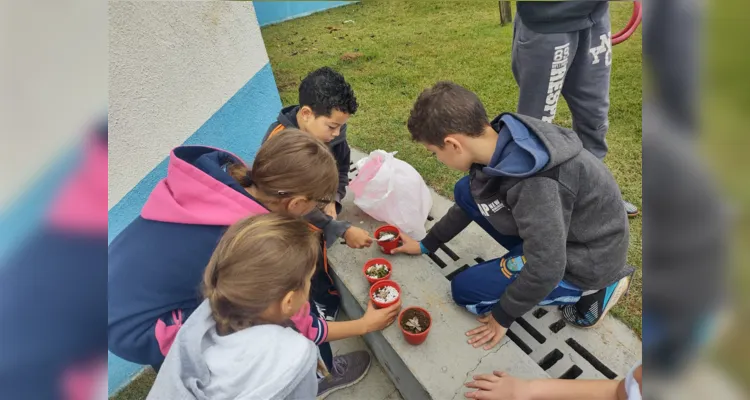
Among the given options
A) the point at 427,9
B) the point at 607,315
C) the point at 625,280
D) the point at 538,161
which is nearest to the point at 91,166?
the point at 538,161

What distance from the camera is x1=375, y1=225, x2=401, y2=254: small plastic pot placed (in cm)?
250

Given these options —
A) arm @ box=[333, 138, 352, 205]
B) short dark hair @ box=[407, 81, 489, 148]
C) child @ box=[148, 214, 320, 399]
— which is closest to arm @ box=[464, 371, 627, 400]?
child @ box=[148, 214, 320, 399]

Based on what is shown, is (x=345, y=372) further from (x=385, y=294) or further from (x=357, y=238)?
(x=357, y=238)

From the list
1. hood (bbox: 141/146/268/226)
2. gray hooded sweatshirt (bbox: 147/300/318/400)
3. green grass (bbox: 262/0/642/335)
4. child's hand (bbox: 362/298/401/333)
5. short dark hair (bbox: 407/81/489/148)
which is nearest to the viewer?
gray hooded sweatshirt (bbox: 147/300/318/400)

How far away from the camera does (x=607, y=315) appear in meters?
2.44

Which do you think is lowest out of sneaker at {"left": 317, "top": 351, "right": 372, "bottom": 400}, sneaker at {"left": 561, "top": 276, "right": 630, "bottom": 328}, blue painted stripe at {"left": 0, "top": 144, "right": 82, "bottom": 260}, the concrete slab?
the concrete slab

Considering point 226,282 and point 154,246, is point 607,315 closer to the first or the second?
point 226,282

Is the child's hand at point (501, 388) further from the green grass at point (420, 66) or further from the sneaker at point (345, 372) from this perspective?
the green grass at point (420, 66)

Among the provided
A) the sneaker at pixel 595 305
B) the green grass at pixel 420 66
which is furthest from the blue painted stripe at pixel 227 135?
the sneaker at pixel 595 305

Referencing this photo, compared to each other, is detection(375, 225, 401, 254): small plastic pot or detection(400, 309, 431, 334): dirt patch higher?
detection(375, 225, 401, 254): small plastic pot

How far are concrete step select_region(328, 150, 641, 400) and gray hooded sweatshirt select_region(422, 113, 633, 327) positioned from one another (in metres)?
0.21

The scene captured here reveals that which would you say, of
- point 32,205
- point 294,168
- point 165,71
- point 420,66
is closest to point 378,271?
point 294,168

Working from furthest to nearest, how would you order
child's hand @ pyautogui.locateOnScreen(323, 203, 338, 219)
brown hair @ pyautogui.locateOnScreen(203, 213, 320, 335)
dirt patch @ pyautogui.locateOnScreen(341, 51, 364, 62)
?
dirt patch @ pyautogui.locateOnScreen(341, 51, 364, 62)
child's hand @ pyautogui.locateOnScreen(323, 203, 338, 219)
brown hair @ pyautogui.locateOnScreen(203, 213, 320, 335)

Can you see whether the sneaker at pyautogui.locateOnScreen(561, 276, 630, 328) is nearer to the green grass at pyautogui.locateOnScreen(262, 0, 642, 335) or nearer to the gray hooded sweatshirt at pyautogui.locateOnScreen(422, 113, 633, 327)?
the gray hooded sweatshirt at pyautogui.locateOnScreen(422, 113, 633, 327)
